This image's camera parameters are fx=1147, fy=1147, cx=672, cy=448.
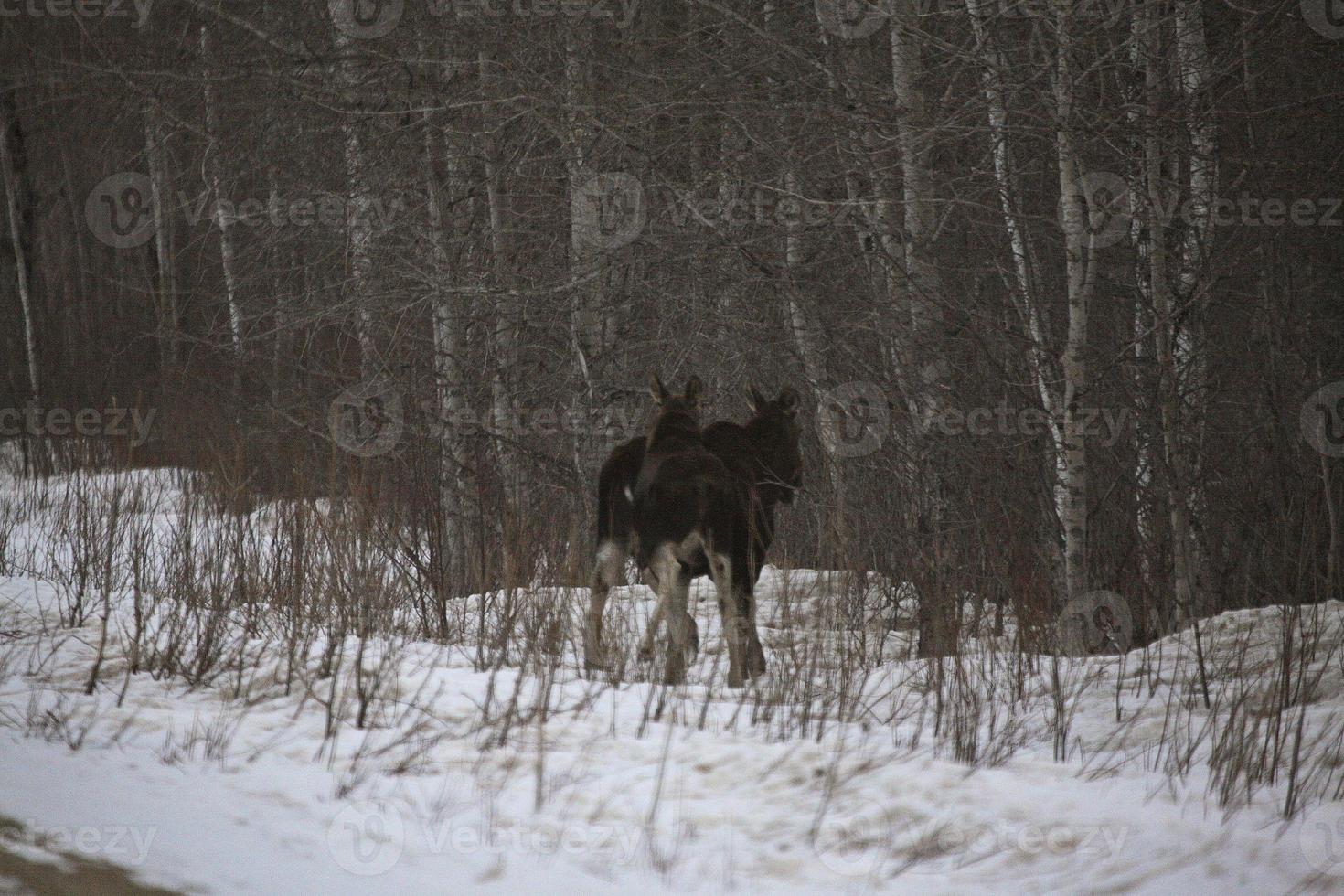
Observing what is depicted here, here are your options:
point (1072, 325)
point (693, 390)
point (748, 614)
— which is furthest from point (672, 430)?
point (1072, 325)

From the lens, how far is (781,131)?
783 cm

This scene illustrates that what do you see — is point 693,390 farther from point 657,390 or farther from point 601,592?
point 601,592

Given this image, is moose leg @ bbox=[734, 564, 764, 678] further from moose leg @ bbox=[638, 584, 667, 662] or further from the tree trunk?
the tree trunk

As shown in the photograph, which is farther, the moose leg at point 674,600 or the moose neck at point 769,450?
the moose neck at point 769,450

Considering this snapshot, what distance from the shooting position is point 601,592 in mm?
5547

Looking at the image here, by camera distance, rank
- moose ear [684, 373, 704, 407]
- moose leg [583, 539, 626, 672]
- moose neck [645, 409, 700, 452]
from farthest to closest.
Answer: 1. moose ear [684, 373, 704, 407]
2. moose neck [645, 409, 700, 452]
3. moose leg [583, 539, 626, 672]

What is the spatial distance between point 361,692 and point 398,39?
6.07 m

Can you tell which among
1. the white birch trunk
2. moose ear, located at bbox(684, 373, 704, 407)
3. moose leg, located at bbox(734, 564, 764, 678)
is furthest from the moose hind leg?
the white birch trunk

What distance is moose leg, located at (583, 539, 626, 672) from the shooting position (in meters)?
5.34

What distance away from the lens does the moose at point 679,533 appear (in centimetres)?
510

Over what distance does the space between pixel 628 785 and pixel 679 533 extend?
161 cm

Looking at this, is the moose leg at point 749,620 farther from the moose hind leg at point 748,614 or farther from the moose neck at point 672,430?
the moose neck at point 672,430

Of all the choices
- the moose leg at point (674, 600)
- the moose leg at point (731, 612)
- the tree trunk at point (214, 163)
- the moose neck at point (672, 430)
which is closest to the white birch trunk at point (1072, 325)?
the moose neck at point (672, 430)

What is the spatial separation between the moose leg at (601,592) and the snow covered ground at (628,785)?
27 centimetres
